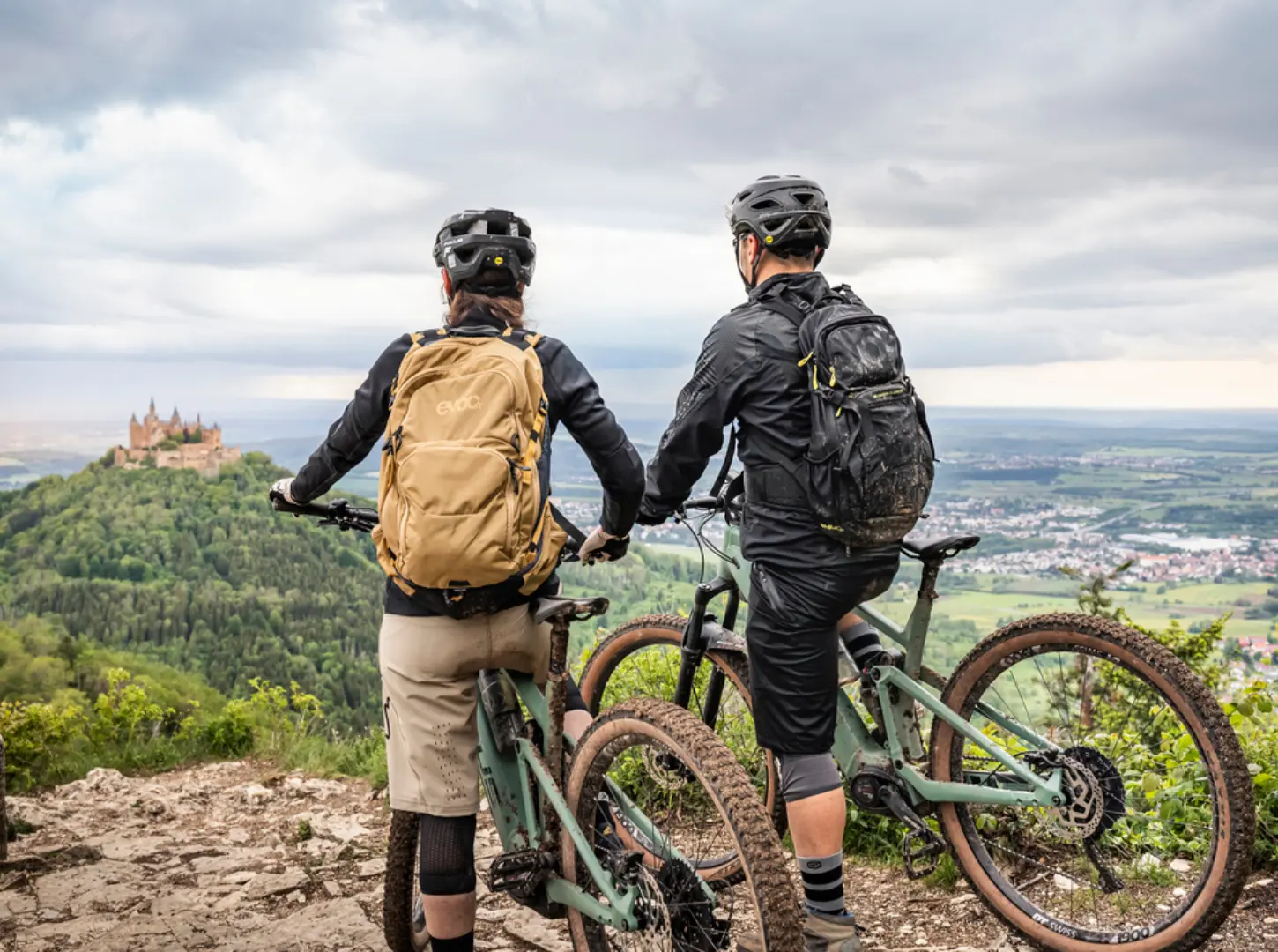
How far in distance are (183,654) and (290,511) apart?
5505 cm

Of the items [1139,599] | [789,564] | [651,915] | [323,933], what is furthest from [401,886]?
[1139,599]

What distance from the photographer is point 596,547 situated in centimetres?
362

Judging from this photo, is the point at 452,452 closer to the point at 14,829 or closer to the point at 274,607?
the point at 14,829

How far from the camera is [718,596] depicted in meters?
4.55

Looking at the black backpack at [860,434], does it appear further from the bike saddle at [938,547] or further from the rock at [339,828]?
the rock at [339,828]

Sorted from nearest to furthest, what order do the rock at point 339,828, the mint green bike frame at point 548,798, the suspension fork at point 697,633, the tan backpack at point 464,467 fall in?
the tan backpack at point 464,467 < the mint green bike frame at point 548,798 < the suspension fork at point 697,633 < the rock at point 339,828

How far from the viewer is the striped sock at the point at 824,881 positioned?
3537mm

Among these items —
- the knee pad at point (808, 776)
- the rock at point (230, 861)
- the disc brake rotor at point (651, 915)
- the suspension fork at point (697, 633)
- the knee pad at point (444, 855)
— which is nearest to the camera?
the disc brake rotor at point (651, 915)

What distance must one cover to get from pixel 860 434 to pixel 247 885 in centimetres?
366

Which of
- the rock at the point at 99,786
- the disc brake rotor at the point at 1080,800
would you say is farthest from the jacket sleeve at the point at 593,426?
the rock at the point at 99,786

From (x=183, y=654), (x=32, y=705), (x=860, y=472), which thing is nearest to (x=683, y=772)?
(x=860, y=472)

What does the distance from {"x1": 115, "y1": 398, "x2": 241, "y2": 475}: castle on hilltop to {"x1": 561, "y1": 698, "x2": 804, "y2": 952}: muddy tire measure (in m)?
80.1

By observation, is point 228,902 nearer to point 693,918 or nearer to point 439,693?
point 439,693

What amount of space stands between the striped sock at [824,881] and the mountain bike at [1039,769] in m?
0.32
